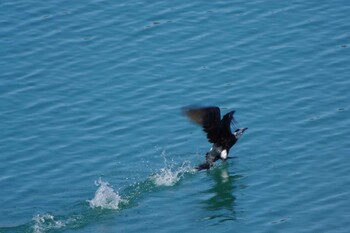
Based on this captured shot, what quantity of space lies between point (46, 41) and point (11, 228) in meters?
7.11

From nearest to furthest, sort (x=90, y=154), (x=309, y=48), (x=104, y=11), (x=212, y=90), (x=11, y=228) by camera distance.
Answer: (x=11, y=228) → (x=90, y=154) → (x=212, y=90) → (x=309, y=48) → (x=104, y=11)

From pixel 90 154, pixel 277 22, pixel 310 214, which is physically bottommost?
pixel 310 214

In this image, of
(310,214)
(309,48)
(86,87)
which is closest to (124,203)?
(310,214)

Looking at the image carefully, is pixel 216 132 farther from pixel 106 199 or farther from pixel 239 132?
pixel 106 199

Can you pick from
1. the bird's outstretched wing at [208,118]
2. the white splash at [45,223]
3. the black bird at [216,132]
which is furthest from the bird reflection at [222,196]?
the white splash at [45,223]

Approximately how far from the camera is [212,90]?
22.2m

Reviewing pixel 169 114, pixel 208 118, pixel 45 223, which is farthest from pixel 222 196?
pixel 45 223

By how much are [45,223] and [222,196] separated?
292 cm

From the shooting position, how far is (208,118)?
19.2 meters

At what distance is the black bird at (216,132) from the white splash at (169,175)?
287 mm

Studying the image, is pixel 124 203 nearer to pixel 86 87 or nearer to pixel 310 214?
pixel 310 214

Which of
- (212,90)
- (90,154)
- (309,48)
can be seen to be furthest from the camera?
(309,48)

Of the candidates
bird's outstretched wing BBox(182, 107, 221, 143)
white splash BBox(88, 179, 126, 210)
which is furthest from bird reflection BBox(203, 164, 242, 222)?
white splash BBox(88, 179, 126, 210)

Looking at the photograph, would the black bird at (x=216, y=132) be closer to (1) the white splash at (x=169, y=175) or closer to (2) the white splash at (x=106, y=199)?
(1) the white splash at (x=169, y=175)
